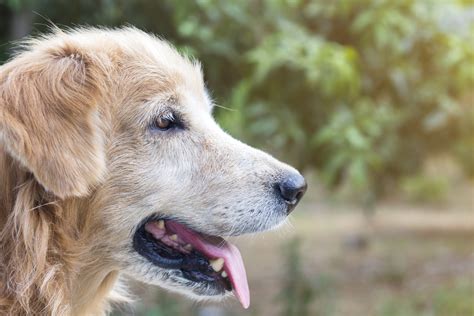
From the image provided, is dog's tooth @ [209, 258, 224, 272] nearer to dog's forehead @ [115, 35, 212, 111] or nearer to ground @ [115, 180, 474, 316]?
ground @ [115, 180, 474, 316]

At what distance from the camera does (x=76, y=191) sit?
93.0 inches

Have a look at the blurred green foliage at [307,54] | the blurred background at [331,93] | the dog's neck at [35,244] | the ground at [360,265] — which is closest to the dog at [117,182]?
the dog's neck at [35,244]

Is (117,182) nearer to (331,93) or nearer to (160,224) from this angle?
(160,224)

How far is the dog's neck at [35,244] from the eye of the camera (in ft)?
8.05

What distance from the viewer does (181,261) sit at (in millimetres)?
2752

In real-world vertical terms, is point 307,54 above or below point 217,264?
above

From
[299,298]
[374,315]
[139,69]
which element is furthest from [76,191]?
[374,315]

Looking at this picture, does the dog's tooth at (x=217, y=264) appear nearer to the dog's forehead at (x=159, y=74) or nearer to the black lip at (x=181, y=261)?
the black lip at (x=181, y=261)

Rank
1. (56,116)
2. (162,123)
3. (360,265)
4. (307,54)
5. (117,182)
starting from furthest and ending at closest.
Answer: (360,265) → (307,54) → (162,123) → (117,182) → (56,116)

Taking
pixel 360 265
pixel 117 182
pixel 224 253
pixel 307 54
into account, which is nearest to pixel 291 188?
pixel 224 253

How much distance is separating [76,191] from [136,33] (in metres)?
0.82

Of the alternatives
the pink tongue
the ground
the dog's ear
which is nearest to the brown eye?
the dog's ear

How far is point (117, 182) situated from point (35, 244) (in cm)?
35

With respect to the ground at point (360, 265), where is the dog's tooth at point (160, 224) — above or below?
below
